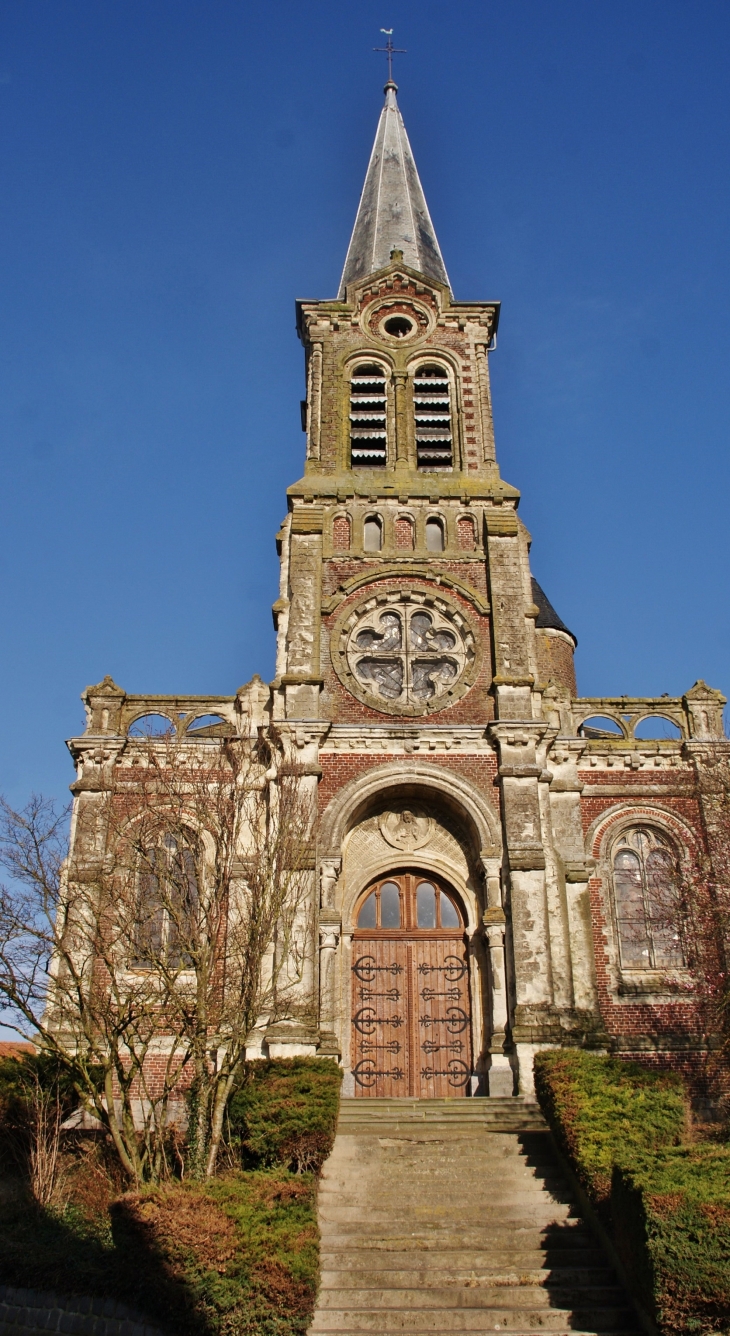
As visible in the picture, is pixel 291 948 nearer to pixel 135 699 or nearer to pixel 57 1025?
pixel 57 1025

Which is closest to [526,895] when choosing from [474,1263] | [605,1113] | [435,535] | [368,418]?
[605,1113]

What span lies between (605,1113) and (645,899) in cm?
781

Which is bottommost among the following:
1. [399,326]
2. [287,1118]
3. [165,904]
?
[287,1118]

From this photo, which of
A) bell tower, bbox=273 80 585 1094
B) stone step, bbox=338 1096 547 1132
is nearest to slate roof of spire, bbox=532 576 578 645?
bell tower, bbox=273 80 585 1094

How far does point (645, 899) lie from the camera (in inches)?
870

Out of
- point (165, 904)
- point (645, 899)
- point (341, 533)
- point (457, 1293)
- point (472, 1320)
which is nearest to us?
point (472, 1320)

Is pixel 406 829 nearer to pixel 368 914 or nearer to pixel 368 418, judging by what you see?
pixel 368 914

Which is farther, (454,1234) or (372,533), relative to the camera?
(372,533)

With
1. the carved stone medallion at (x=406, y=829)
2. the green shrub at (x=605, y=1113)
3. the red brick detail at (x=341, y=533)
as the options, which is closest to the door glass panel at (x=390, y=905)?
the carved stone medallion at (x=406, y=829)

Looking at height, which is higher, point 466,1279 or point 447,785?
point 447,785

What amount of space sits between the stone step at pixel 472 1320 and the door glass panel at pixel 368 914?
32.2ft

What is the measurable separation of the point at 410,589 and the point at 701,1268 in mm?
15477

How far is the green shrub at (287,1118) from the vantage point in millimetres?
14773

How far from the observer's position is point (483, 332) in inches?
1123
